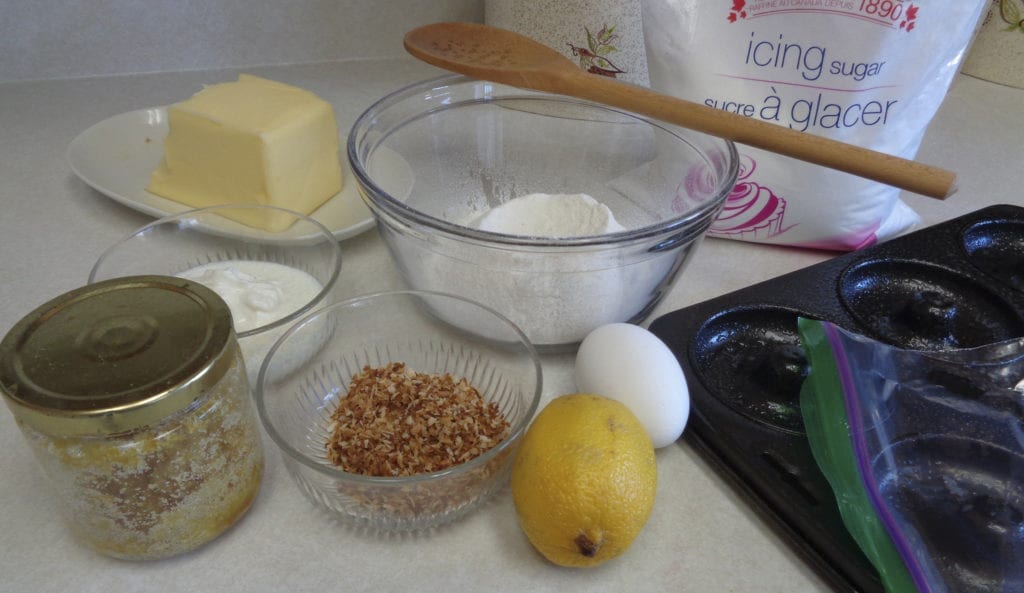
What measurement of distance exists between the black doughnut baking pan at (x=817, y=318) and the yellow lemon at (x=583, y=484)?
0.12 m

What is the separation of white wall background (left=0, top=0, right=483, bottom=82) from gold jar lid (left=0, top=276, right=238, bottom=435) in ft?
2.59

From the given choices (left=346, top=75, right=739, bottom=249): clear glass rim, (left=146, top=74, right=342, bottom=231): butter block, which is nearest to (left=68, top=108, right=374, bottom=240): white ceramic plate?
(left=146, top=74, right=342, bottom=231): butter block

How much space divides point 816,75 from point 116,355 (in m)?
0.68

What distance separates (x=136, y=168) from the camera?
94 cm

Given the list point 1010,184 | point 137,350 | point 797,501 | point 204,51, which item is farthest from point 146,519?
point 1010,184

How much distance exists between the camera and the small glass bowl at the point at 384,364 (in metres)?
0.52

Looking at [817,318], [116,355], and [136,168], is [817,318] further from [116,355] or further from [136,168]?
[136,168]

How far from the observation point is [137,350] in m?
0.46

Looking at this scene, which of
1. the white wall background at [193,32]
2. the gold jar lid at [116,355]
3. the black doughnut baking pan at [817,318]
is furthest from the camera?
the white wall background at [193,32]

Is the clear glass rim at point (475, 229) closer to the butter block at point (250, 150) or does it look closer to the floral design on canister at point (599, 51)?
the butter block at point (250, 150)

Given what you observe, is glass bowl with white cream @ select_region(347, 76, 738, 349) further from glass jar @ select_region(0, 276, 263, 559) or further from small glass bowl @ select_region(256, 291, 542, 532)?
glass jar @ select_region(0, 276, 263, 559)

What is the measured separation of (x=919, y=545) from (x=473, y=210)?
577mm

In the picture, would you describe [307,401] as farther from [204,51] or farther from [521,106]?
[204,51]

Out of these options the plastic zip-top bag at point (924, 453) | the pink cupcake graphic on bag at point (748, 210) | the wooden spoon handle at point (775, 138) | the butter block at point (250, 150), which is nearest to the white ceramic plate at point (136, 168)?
the butter block at point (250, 150)
